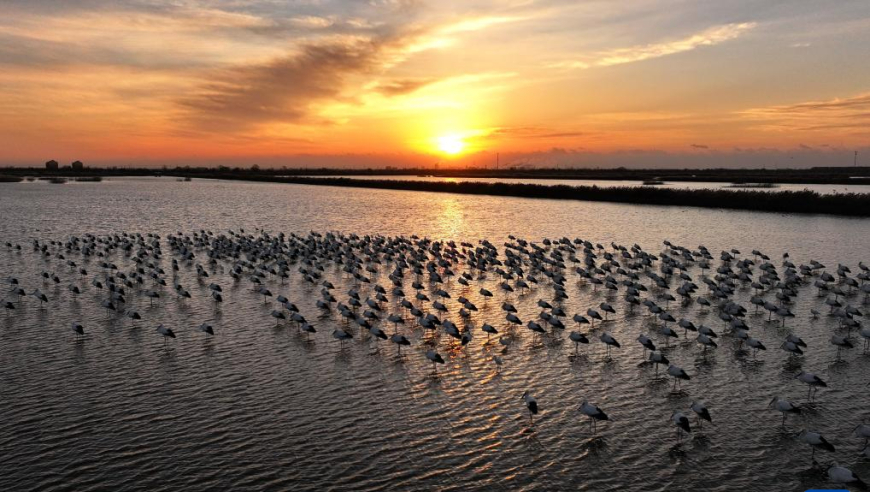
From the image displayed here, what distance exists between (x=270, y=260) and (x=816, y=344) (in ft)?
94.9

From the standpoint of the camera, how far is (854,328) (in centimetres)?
2423

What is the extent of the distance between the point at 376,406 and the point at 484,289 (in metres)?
14.5

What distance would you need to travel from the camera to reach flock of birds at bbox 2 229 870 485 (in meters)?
21.8

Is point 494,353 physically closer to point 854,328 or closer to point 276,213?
point 854,328

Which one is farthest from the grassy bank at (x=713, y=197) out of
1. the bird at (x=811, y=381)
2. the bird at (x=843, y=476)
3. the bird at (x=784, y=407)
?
the bird at (x=843, y=476)

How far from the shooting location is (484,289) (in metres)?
31.1

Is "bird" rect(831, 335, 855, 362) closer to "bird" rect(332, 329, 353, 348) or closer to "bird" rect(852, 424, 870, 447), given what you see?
"bird" rect(852, 424, 870, 447)

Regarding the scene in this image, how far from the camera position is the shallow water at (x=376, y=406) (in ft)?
45.3

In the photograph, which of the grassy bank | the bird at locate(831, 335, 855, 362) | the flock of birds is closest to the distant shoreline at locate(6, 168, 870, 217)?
the grassy bank

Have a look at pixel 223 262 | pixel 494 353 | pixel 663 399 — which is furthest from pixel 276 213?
pixel 663 399

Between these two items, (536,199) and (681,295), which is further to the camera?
(536,199)

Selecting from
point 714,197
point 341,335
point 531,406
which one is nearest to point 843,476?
point 531,406

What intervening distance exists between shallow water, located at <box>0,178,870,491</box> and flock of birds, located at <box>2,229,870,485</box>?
531 mm

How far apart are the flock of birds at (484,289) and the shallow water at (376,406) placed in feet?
1.74
